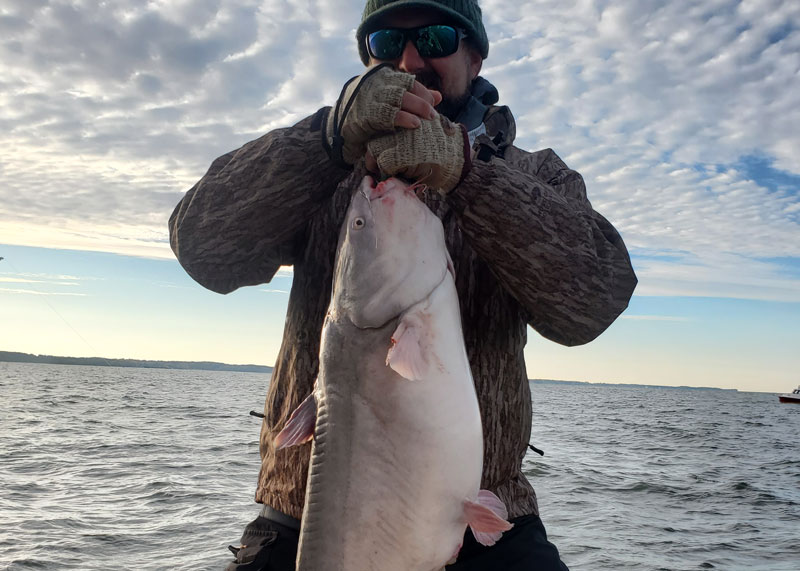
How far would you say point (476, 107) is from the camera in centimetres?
334

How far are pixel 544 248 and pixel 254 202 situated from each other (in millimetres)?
1248

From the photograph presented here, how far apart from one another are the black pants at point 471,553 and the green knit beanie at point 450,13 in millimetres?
2469

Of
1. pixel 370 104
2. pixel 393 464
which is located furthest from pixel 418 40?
pixel 393 464

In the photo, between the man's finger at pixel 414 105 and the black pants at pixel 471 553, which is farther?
the black pants at pixel 471 553

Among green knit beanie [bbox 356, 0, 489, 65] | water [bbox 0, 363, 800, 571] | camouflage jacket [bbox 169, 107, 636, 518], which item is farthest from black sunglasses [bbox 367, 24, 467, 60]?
water [bbox 0, 363, 800, 571]

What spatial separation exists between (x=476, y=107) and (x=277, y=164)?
114 cm

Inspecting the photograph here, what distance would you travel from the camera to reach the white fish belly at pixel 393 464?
7.18 feet

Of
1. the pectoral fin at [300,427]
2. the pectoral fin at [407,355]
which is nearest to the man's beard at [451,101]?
the pectoral fin at [407,355]

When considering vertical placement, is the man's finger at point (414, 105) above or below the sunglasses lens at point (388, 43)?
below

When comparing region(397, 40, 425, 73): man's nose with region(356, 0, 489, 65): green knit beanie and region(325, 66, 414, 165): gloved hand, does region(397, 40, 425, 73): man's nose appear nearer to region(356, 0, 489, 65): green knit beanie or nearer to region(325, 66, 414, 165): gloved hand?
region(356, 0, 489, 65): green knit beanie

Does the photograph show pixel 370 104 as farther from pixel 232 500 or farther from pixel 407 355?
pixel 232 500

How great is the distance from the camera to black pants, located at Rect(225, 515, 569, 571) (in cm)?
279

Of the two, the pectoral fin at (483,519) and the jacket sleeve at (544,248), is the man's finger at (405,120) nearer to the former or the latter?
the jacket sleeve at (544,248)

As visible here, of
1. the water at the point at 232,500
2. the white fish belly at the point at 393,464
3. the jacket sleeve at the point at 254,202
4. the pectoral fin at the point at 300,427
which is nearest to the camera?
the white fish belly at the point at 393,464
